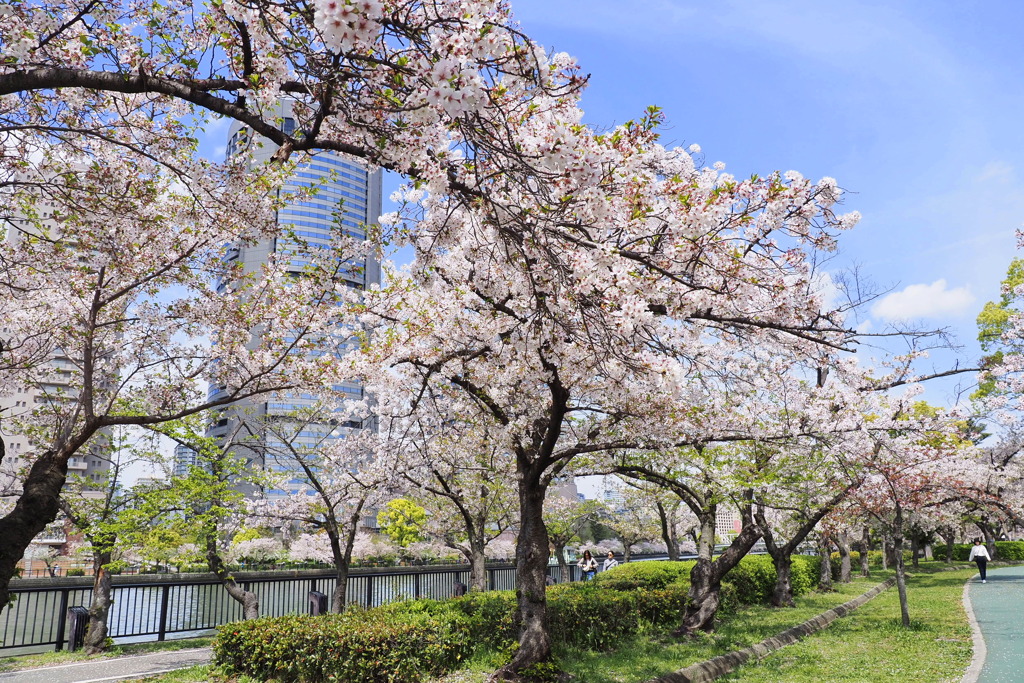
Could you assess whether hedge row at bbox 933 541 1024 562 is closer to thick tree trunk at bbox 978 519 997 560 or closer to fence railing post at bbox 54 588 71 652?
thick tree trunk at bbox 978 519 997 560

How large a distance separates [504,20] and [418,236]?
2.95 metres

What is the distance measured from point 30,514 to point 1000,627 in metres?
14.0

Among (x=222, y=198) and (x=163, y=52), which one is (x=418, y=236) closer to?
(x=222, y=198)

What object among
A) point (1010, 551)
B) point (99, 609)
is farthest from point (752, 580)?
point (1010, 551)

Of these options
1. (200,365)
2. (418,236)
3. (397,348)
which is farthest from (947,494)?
(200,365)

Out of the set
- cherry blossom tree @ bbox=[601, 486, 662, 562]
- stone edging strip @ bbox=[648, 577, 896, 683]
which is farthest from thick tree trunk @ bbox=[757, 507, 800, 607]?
cherry blossom tree @ bbox=[601, 486, 662, 562]

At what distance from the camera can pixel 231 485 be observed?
474 inches

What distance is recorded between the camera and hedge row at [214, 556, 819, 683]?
704 centimetres

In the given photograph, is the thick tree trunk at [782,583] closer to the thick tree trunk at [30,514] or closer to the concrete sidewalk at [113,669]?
the concrete sidewalk at [113,669]

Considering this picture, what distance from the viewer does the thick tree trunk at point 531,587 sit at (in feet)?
23.3

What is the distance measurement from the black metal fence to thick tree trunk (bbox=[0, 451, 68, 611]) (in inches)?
285

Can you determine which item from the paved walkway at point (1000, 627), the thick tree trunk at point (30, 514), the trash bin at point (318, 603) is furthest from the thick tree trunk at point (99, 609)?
the paved walkway at point (1000, 627)

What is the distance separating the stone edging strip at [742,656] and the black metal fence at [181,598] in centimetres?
646

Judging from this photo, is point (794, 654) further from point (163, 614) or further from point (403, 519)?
point (403, 519)
